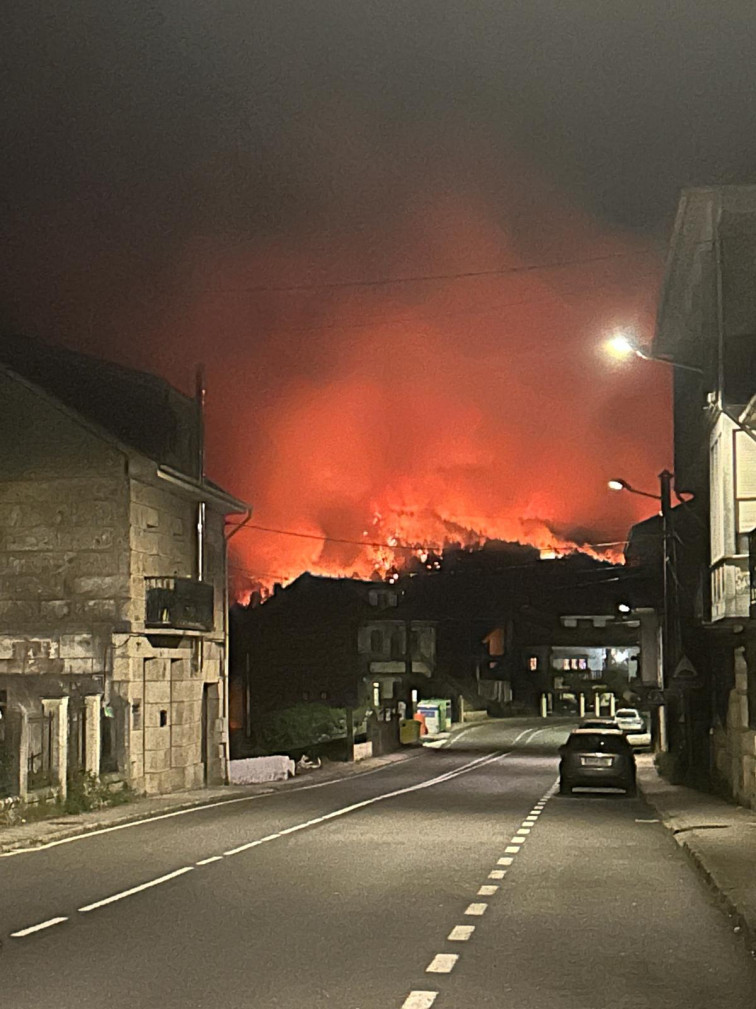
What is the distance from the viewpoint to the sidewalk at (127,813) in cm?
2147

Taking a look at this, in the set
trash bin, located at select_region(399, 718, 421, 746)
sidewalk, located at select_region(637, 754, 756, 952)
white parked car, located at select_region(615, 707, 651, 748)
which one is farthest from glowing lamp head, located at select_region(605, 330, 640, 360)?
white parked car, located at select_region(615, 707, 651, 748)

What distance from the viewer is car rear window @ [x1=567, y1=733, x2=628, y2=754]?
33.9 meters

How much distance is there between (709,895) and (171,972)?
7.13 metres

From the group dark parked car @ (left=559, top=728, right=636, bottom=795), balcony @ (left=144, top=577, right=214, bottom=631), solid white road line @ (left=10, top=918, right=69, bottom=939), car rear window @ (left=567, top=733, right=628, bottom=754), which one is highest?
balcony @ (left=144, top=577, right=214, bottom=631)

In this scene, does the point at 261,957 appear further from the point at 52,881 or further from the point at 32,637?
the point at 32,637

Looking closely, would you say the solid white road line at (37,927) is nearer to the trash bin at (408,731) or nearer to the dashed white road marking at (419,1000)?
the dashed white road marking at (419,1000)

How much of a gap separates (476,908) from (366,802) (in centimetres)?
1736

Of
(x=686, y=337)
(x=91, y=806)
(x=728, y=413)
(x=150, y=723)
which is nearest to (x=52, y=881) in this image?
(x=91, y=806)

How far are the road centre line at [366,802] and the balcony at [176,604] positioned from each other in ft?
20.9

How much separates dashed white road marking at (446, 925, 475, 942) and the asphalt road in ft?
0.18

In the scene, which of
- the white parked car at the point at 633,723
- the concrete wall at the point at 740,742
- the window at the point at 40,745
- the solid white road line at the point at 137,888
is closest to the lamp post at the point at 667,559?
the concrete wall at the point at 740,742

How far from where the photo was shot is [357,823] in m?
24.1

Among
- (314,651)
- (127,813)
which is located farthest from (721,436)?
(314,651)

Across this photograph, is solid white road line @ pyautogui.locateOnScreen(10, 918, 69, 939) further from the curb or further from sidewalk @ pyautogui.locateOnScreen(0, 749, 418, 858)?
sidewalk @ pyautogui.locateOnScreen(0, 749, 418, 858)
